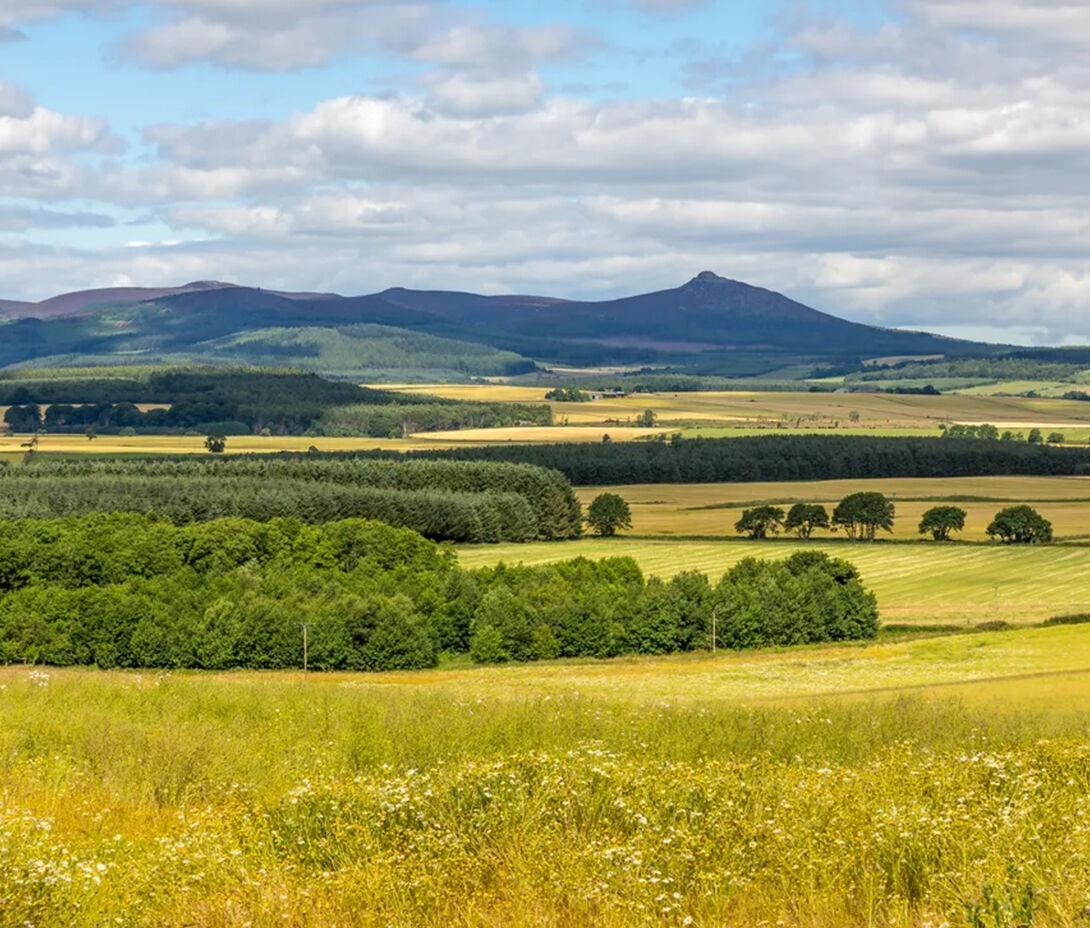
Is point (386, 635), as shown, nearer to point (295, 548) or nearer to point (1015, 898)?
point (295, 548)

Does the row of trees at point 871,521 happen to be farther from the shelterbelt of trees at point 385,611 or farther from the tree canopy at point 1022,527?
the shelterbelt of trees at point 385,611

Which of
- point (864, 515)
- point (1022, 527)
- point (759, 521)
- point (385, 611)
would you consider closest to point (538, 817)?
point (385, 611)

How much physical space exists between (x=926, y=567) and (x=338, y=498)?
209ft

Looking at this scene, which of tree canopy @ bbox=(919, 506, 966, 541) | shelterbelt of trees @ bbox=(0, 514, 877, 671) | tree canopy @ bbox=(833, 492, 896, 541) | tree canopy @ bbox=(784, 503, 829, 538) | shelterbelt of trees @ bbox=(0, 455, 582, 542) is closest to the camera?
shelterbelt of trees @ bbox=(0, 514, 877, 671)

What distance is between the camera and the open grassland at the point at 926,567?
9344 centimetres

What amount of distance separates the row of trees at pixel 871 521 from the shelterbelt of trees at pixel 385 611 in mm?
40794

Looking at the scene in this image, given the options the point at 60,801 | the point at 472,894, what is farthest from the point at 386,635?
the point at 472,894

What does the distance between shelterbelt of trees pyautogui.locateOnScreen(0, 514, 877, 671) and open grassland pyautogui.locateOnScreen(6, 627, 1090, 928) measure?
50.5m

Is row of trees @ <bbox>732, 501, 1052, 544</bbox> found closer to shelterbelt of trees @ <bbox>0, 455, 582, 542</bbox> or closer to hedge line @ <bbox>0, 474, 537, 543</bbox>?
shelterbelt of trees @ <bbox>0, 455, 582, 542</bbox>

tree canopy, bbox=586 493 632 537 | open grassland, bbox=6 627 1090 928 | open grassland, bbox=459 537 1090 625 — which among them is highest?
open grassland, bbox=6 627 1090 928

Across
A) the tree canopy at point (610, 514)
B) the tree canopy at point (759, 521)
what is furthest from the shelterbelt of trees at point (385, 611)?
the tree canopy at point (610, 514)

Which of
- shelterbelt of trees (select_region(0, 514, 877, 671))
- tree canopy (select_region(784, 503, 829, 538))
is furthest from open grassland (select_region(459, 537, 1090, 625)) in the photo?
tree canopy (select_region(784, 503, 829, 538))

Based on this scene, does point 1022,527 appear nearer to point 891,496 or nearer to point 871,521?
point 871,521

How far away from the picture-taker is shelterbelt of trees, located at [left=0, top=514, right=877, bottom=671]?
269ft
